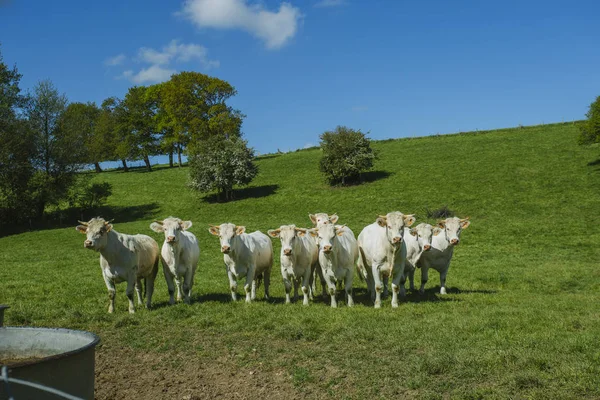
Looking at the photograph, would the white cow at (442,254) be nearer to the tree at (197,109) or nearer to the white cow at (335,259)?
the white cow at (335,259)

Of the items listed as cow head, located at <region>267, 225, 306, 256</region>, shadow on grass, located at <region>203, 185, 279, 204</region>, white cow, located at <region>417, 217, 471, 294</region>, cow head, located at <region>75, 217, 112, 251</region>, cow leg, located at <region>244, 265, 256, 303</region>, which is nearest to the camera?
cow head, located at <region>75, 217, 112, 251</region>

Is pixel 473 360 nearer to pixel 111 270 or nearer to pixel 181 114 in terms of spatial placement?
pixel 111 270

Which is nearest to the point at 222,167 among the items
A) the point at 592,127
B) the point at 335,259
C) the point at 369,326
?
the point at 592,127

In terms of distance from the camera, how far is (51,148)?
149ft

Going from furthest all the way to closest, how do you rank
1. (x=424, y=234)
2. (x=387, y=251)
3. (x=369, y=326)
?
(x=424, y=234) → (x=387, y=251) → (x=369, y=326)

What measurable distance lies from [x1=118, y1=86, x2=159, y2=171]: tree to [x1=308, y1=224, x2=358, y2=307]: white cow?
5881 centimetres

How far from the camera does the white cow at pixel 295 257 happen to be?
13836mm

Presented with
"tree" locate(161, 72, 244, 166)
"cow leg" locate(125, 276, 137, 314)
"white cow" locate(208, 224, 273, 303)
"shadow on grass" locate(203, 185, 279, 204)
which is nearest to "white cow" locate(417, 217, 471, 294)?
"white cow" locate(208, 224, 273, 303)

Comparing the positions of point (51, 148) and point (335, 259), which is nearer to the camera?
point (335, 259)

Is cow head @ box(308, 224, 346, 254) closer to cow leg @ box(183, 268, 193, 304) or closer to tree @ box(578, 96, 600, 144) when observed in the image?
cow leg @ box(183, 268, 193, 304)

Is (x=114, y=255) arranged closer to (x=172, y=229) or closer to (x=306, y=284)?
(x=172, y=229)

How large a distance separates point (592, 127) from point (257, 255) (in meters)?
41.0

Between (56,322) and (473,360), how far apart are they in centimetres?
890

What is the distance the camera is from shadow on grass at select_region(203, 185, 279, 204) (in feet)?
159
